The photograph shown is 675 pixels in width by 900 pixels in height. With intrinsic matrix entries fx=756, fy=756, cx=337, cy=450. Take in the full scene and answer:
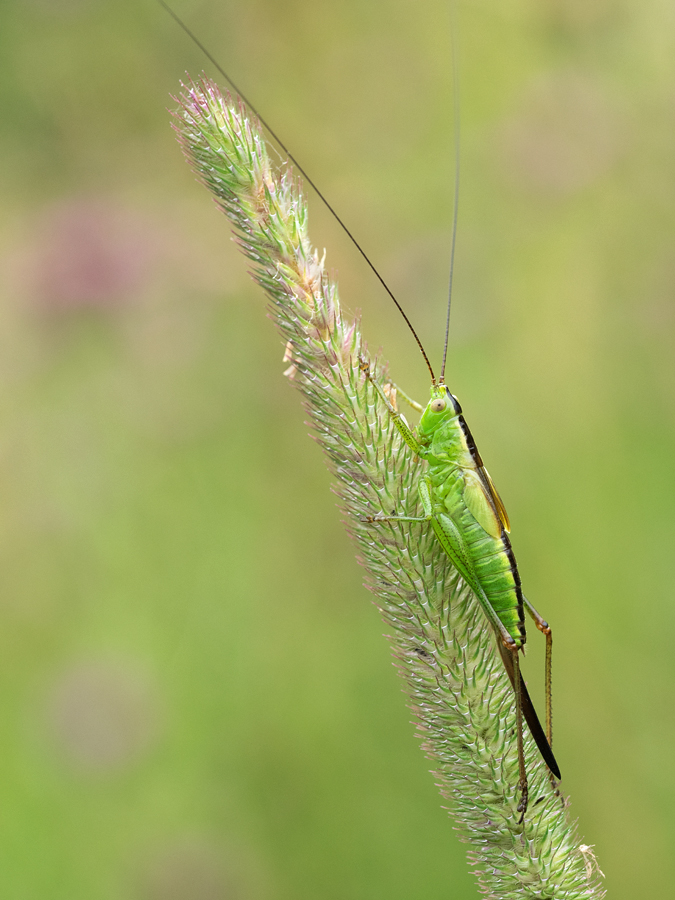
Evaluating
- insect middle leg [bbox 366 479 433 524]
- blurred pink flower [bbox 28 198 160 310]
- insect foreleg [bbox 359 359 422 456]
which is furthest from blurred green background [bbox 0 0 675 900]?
insect middle leg [bbox 366 479 433 524]

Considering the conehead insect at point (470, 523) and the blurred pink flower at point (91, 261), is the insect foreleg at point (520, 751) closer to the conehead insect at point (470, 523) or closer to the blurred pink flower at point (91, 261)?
the conehead insect at point (470, 523)

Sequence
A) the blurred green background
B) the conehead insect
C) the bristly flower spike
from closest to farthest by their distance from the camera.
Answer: the bristly flower spike, the conehead insect, the blurred green background

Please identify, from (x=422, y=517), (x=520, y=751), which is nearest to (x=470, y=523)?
(x=422, y=517)

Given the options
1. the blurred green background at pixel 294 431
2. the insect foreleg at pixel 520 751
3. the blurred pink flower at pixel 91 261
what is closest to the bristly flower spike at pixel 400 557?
the insect foreleg at pixel 520 751

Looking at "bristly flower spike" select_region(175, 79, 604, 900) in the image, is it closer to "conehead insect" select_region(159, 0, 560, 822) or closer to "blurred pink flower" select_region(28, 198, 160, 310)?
"conehead insect" select_region(159, 0, 560, 822)

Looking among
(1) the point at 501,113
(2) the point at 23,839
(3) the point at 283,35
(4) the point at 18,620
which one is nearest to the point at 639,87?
(1) the point at 501,113

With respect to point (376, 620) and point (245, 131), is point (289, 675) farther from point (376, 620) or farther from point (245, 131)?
A: point (245, 131)
